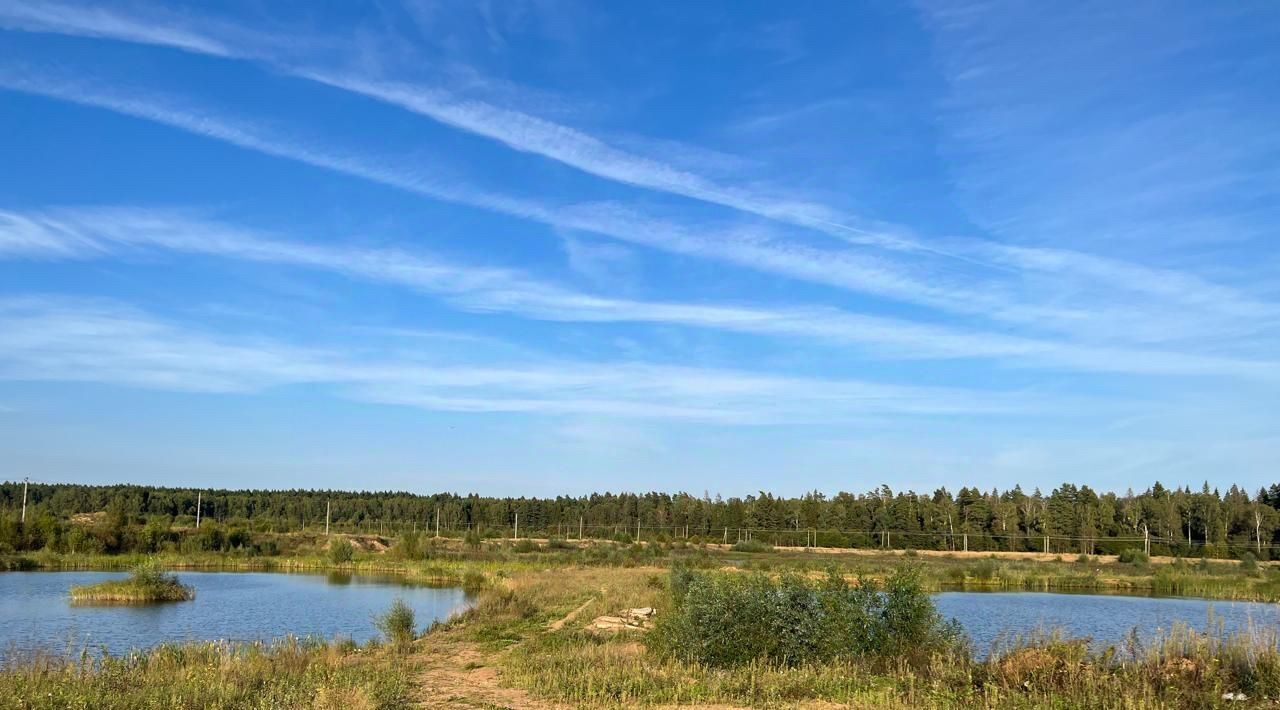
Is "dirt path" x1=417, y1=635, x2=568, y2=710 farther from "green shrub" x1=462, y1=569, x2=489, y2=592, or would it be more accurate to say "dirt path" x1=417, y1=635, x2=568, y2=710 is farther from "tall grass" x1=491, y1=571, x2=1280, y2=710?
"green shrub" x1=462, y1=569, x2=489, y2=592

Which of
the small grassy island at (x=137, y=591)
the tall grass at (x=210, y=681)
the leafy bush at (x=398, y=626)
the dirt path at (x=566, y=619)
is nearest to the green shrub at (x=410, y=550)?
the small grassy island at (x=137, y=591)

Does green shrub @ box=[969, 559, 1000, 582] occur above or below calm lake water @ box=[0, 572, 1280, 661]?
below

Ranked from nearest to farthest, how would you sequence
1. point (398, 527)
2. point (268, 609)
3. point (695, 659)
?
1. point (695, 659)
2. point (268, 609)
3. point (398, 527)

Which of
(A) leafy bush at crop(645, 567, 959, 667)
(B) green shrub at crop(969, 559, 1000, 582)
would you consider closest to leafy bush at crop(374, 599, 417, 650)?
(A) leafy bush at crop(645, 567, 959, 667)

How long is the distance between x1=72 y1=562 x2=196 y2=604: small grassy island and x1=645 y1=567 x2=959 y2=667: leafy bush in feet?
104

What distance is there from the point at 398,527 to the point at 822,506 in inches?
2411

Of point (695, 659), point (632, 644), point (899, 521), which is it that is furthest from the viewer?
point (899, 521)

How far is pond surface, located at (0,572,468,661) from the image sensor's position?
91.4 feet

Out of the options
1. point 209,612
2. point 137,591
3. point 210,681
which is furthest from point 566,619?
point 137,591

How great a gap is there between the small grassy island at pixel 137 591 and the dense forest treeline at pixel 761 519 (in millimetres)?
33670

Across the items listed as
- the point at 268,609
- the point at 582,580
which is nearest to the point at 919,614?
the point at 582,580

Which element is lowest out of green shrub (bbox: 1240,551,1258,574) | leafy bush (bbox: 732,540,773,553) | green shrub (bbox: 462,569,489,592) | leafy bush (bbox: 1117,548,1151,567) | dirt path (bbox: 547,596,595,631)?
leafy bush (bbox: 732,540,773,553)

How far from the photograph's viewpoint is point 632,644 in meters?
21.4

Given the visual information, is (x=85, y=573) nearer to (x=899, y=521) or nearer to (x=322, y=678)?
(x=322, y=678)
